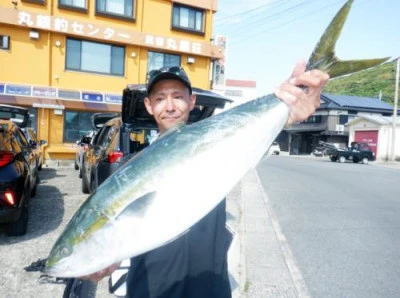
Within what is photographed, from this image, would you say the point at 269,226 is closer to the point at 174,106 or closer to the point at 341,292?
the point at 341,292

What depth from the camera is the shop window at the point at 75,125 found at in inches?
635

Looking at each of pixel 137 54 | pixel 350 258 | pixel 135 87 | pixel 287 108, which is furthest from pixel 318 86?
pixel 137 54

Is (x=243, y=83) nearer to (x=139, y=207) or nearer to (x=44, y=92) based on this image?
(x=44, y=92)

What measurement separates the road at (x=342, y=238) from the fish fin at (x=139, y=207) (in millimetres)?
3120

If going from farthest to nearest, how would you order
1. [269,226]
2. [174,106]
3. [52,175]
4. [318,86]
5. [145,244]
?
[52,175] → [269,226] → [174,106] → [318,86] → [145,244]

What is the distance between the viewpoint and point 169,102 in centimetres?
202

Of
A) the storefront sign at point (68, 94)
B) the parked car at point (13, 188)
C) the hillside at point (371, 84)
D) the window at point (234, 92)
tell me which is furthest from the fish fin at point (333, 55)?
the hillside at point (371, 84)

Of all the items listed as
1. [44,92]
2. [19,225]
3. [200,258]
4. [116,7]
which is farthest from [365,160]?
[200,258]

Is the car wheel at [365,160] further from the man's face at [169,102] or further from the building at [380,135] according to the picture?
the man's face at [169,102]

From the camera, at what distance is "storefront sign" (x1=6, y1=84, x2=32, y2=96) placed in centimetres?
1462

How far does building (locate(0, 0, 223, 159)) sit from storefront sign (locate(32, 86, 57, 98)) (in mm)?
41

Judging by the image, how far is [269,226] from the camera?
6316 millimetres

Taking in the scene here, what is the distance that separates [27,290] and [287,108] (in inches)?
129

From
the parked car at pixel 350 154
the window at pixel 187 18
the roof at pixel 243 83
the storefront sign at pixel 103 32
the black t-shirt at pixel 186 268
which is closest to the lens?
the black t-shirt at pixel 186 268
